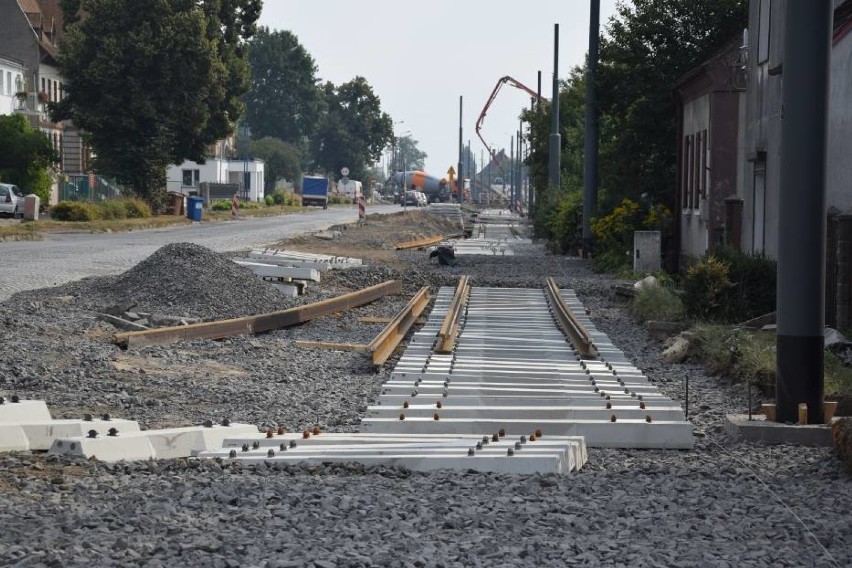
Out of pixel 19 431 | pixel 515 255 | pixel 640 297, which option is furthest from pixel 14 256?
pixel 19 431

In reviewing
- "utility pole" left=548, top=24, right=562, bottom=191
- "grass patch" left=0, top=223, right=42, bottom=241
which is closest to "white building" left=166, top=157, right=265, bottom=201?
"utility pole" left=548, top=24, right=562, bottom=191

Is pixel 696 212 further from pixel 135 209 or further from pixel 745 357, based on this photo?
pixel 135 209

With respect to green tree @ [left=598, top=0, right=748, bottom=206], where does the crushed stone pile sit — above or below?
below

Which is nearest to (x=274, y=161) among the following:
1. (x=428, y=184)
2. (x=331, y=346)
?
(x=428, y=184)

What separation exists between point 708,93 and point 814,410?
59.9ft

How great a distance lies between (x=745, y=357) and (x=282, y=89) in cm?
16930

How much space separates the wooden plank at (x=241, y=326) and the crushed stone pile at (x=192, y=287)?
0.78m

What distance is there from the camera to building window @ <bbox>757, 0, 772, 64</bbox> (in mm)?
22391

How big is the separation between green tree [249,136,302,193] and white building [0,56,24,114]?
68157 mm

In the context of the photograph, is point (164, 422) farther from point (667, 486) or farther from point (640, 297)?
point (640, 297)

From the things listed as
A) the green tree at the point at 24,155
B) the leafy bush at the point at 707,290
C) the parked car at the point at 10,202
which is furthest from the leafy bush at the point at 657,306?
the green tree at the point at 24,155

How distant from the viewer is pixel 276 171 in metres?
153

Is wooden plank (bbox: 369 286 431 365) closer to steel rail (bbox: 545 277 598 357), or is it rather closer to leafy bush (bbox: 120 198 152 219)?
steel rail (bbox: 545 277 598 357)

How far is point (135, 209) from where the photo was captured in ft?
203
